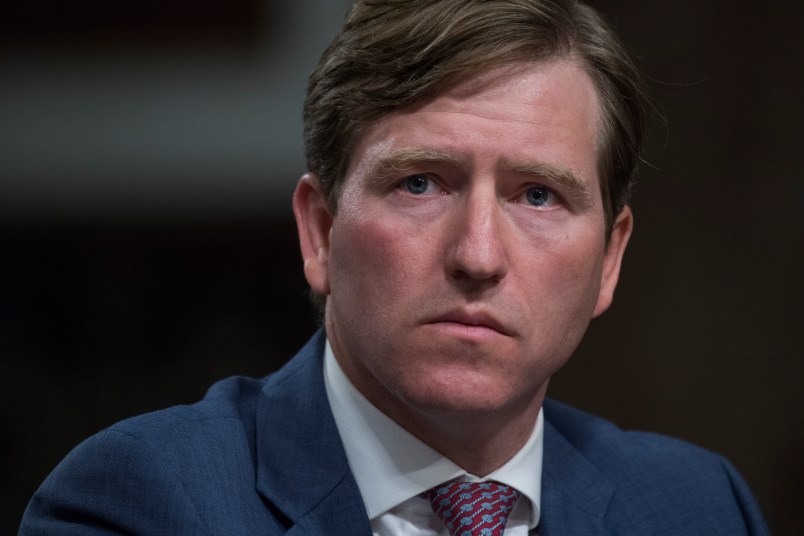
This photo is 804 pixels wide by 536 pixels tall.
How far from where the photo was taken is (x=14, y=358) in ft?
11.8

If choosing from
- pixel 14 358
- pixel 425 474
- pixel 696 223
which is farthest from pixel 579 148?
pixel 14 358

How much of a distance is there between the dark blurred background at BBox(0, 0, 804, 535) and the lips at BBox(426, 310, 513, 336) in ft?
6.27

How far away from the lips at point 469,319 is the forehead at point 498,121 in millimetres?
284

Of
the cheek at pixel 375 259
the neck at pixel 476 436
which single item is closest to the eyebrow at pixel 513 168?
the cheek at pixel 375 259

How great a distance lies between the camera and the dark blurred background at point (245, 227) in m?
3.64

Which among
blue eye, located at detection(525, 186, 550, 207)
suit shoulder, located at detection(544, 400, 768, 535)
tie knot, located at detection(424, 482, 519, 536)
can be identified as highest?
blue eye, located at detection(525, 186, 550, 207)

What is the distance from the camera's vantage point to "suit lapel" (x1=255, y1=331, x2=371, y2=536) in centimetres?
200

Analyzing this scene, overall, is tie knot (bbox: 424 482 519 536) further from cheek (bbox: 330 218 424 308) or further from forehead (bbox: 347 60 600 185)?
forehead (bbox: 347 60 600 185)

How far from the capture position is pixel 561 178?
2051 mm

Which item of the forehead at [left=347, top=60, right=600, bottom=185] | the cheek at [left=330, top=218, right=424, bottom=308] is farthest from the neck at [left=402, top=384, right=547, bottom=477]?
A: the forehead at [left=347, top=60, right=600, bottom=185]

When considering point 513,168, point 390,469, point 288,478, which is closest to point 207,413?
point 288,478

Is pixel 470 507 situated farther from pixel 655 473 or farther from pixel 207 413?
pixel 655 473

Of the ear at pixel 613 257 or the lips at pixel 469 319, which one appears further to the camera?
the ear at pixel 613 257

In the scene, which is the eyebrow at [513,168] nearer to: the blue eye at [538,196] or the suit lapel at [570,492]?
the blue eye at [538,196]
